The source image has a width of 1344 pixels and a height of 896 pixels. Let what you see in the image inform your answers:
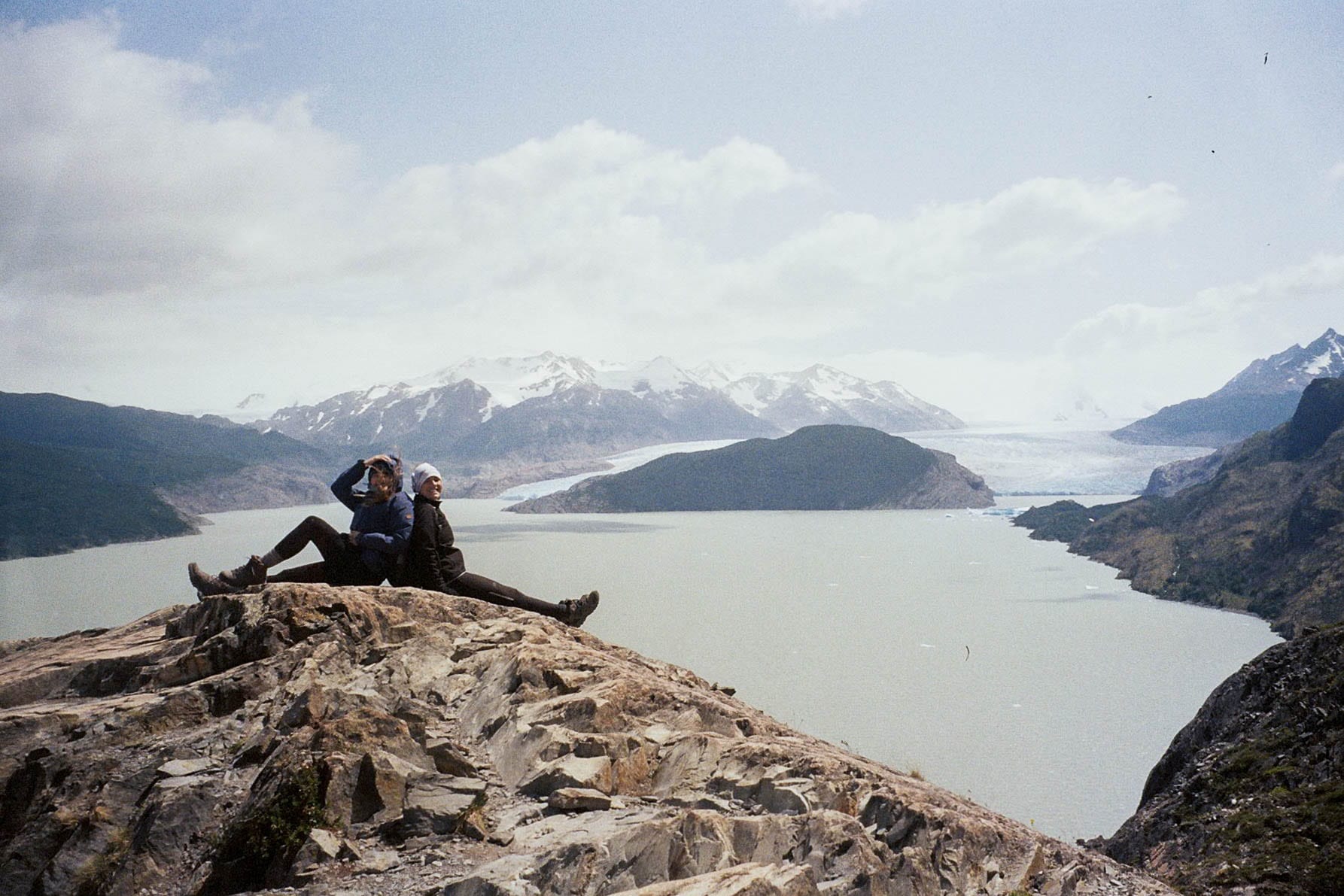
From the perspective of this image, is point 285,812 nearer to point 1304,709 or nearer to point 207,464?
point 1304,709

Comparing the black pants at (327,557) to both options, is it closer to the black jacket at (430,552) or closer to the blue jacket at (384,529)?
the blue jacket at (384,529)

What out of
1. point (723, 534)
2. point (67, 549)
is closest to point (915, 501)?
point (723, 534)

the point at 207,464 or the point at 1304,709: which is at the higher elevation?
the point at 207,464

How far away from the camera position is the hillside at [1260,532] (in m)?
62.7

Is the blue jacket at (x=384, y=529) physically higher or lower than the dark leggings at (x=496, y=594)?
higher

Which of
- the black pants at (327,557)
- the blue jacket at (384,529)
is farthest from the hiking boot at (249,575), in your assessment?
the blue jacket at (384,529)

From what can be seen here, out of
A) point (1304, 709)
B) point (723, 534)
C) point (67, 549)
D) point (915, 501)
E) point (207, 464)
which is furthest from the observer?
point (207, 464)

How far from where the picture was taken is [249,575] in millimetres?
9180

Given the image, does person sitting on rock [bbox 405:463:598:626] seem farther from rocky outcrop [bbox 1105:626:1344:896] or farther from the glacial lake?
the glacial lake

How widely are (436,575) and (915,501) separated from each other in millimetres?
155209

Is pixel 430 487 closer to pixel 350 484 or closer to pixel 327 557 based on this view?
pixel 350 484

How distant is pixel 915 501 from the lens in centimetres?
15838

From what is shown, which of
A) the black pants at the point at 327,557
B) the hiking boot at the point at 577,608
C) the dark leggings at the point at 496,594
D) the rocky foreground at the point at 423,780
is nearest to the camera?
the rocky foreground at the point at 423,780

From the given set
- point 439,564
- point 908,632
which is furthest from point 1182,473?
point 439,564
